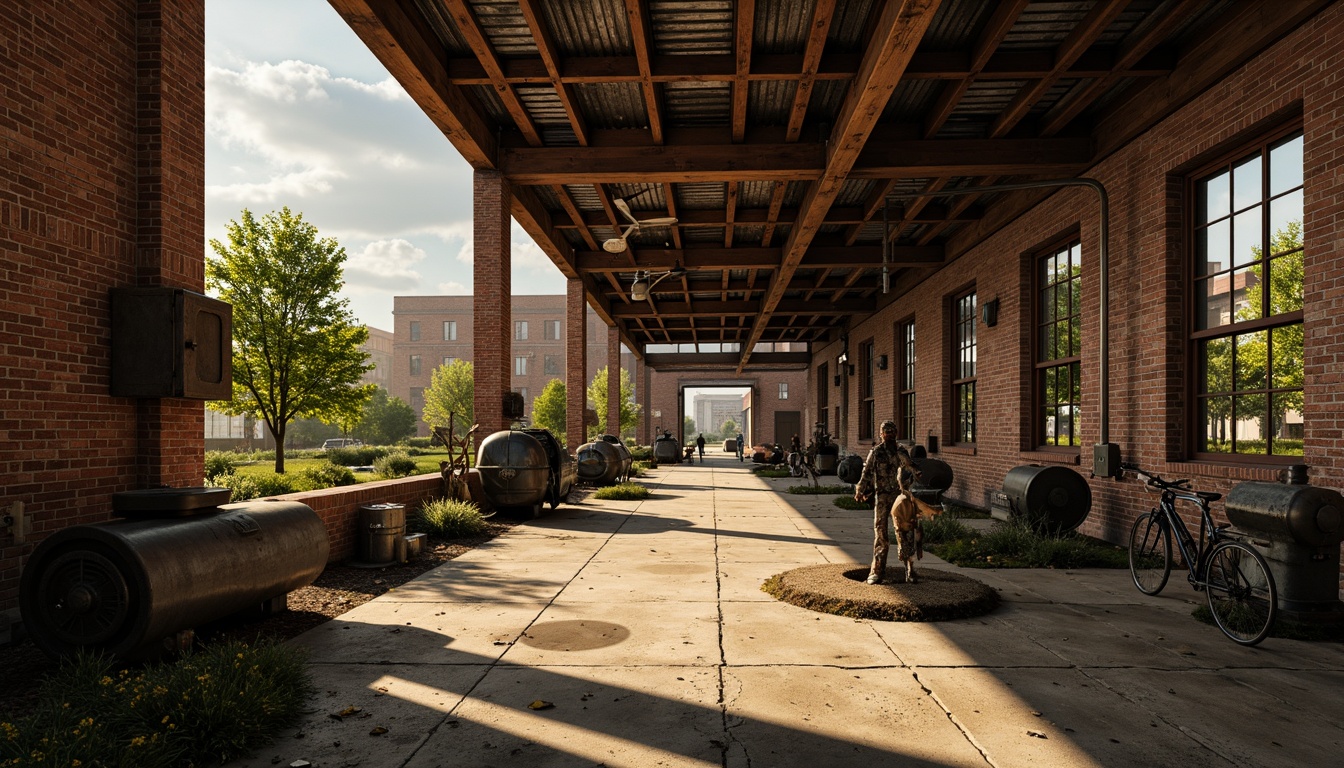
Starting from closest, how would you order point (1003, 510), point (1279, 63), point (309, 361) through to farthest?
1. point (1279, 63)
2. point (1003, 510)
3. point (309, 361)

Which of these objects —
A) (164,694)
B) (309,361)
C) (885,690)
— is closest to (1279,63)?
(885,690)

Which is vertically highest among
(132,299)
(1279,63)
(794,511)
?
(1279,63)

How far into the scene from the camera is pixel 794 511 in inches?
500

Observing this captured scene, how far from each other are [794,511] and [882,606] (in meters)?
7.21

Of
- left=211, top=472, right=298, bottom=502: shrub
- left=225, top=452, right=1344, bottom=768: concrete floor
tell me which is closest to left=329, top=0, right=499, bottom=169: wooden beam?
left=225, top=452, right=1344, bottom=768: concrete floor

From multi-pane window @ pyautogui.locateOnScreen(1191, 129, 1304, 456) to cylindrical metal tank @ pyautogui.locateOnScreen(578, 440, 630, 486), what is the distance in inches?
482

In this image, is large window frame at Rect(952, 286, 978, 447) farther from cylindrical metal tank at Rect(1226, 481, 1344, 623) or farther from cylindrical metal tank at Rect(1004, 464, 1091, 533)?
cylindrical metal tank at Rect(1226, 481, 1344, 623)

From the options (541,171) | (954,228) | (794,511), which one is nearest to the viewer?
(541,171)

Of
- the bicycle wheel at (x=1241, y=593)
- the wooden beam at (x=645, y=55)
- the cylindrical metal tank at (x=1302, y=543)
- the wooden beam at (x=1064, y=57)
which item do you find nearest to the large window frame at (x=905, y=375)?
the wooden beam at (x=1064, y=57)

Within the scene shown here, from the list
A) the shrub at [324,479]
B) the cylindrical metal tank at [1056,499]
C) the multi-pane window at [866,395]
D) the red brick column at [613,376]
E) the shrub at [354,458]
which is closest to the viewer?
the cylindrical metal tank at [1056,499]

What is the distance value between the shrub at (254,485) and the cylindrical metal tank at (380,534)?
589cm

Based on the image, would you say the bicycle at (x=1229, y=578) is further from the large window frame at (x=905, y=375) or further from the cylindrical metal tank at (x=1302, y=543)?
the large window frame at (x=905, y=375)

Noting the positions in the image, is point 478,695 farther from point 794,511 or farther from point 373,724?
point 794,511

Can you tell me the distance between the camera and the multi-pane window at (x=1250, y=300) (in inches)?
249
